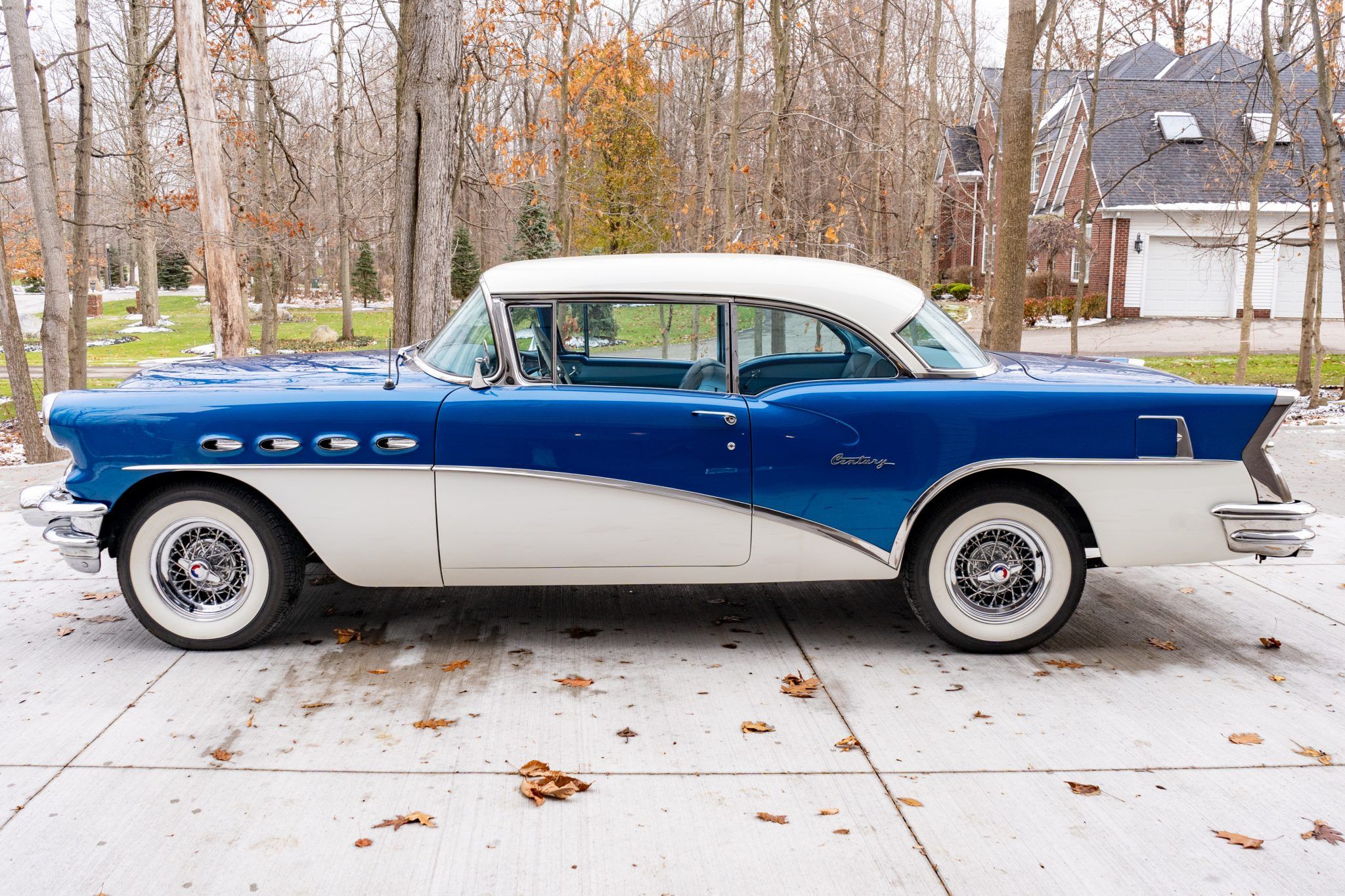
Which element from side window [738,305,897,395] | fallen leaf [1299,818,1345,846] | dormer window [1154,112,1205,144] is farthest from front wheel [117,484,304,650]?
dormer window [1154,112,1205,144]

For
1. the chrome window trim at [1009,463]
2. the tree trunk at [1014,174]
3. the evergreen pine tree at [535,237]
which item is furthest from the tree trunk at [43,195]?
the evergreen pine tree at [535,237]

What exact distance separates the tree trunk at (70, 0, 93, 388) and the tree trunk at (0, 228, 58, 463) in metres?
1.50

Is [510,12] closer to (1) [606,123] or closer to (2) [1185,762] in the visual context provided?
(1) [606,123]

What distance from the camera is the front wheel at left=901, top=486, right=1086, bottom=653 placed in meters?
4.36

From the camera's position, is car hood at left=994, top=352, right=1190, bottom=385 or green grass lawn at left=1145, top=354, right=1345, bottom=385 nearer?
car hood at left=994, top=352, right=1190, bottom=385

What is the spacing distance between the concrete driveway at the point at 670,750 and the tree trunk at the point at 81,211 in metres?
10.7

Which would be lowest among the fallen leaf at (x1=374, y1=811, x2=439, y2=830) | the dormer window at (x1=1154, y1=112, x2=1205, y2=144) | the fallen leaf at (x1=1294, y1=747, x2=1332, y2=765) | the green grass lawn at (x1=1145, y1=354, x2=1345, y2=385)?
the fallen leaf at (x1=1294, y1=747, x2=1332, y2=765)

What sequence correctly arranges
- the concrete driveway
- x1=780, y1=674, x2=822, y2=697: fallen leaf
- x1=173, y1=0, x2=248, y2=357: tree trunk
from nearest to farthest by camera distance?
the concrete driveway → x1=780, y1=674, x2=822, y2=697: fallen leaf → x1=173, y1=0, x2=248, y2=357: tree trunk

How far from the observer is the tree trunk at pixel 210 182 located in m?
10.9

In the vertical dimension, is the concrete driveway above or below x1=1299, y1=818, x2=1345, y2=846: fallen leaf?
above

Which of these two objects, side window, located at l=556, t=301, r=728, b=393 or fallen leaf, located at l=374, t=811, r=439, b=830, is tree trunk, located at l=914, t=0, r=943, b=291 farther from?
fallen leaf, located at l=374, t=811, r=439, b=830

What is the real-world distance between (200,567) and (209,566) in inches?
1.3

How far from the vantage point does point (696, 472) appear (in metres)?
4.24

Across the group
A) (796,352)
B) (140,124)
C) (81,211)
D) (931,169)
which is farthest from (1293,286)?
(796,352)
